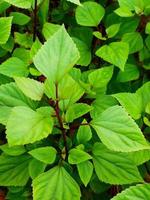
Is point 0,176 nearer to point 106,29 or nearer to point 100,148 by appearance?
point 100,148

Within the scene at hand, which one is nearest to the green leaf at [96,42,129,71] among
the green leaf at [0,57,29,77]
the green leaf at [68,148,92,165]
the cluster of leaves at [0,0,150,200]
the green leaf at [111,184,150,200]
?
the cluster of leaves at [0,0,150,200]

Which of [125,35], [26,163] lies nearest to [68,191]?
[26,163]

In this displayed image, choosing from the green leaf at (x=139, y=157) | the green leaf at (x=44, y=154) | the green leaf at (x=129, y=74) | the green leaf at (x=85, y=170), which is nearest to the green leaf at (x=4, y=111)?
the green leaf at (x=44, y=154)

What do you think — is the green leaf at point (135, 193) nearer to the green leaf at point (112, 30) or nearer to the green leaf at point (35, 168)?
the green leaf at point (35, 168)

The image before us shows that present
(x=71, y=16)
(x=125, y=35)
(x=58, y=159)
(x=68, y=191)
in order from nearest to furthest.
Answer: (x=68, y=191), (x=58, y=159), (x=125, y=35), (x=71, y=16)

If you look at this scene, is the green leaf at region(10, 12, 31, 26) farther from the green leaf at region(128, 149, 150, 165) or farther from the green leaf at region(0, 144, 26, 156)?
the green leaf at region(128, 149, 150, 165)

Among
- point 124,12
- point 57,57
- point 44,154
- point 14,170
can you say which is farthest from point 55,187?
point 124,12

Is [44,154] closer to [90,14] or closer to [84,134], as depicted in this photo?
[84,134]
